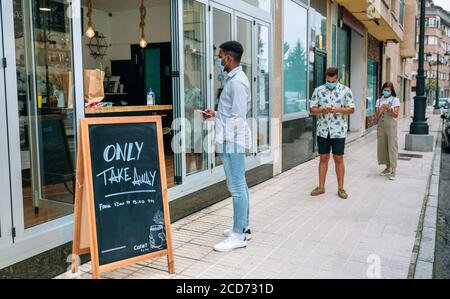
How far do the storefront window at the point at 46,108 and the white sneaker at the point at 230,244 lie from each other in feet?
4.73

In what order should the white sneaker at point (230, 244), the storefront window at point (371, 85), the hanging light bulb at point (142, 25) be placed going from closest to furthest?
the white sneaker at point (230, 244) → the hanging light bulb at point (142, 25) → the storefront window at point (371, 85)

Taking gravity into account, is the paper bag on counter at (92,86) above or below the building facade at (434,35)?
below

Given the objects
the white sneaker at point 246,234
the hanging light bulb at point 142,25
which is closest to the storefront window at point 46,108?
the white sneaker at point 246,234

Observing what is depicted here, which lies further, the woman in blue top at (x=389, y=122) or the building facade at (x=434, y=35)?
the building facade at (x=434, y=35)

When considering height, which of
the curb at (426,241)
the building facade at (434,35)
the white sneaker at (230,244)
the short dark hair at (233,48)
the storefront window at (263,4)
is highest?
the building facade at (434,35)

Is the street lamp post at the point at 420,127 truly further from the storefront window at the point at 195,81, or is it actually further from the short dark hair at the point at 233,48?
the short dark hair at the point at 233,48

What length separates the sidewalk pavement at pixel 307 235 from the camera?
3943 mm

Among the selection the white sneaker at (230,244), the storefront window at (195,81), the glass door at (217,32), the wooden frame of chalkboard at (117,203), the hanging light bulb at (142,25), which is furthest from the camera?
the hanging light bulb at (142,25)

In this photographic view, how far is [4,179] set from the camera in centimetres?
337

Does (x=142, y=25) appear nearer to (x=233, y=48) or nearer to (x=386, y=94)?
(x=386, y=94)

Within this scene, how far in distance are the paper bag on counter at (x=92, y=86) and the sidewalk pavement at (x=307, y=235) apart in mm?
1683
